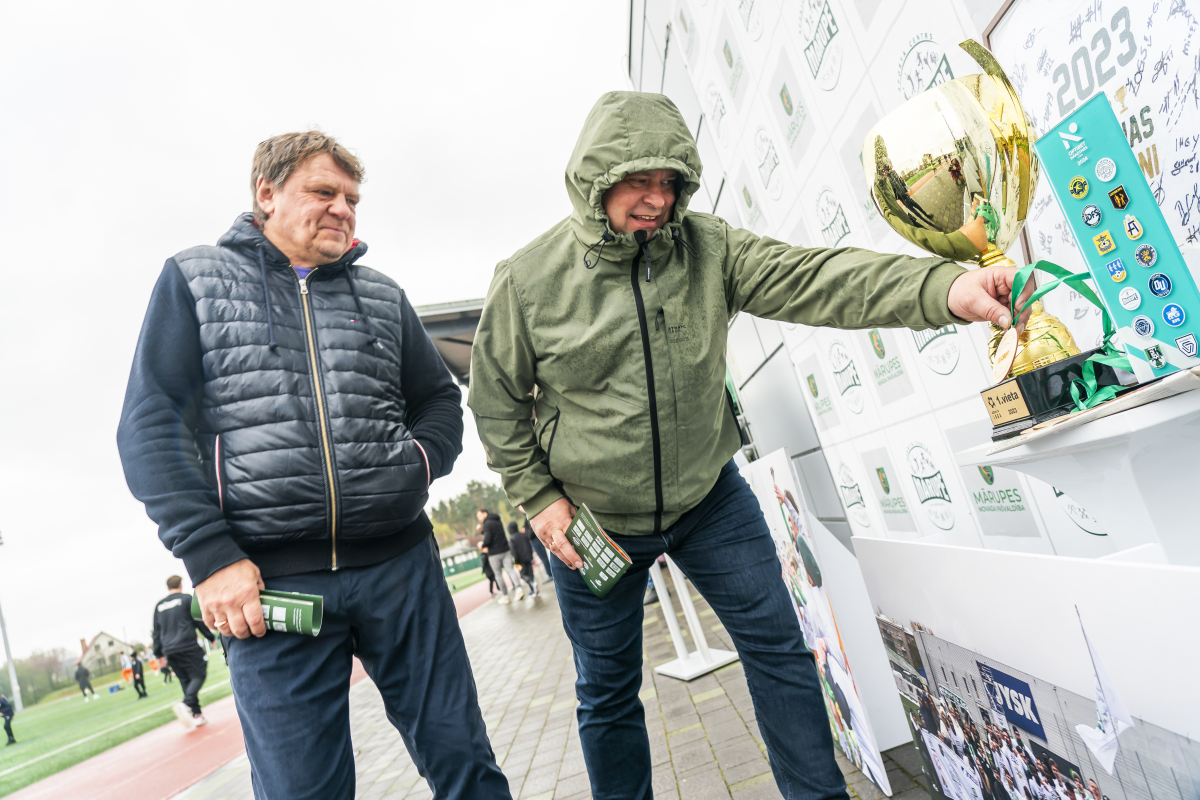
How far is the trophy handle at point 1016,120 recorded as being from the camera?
1037mm

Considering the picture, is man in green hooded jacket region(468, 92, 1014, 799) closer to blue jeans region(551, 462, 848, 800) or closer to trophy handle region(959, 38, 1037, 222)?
blue jeans region(551, 462, 848, 800)

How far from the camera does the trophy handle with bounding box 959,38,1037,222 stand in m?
1.04

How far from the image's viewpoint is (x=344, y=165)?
178 centimetres

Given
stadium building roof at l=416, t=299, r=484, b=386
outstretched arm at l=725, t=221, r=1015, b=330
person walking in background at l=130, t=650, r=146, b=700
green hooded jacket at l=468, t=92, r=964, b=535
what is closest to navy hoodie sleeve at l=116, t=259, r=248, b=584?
green hooded jacket at l=468, t=92, r=964, b=535

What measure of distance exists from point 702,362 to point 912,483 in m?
0.99

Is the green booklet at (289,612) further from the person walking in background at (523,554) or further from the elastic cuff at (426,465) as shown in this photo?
the person walking in background at (523,554)

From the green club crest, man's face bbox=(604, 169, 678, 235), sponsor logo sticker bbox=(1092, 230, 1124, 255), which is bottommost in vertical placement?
sponsor logo sticker bbox=(1092, 230, 1124, 255)

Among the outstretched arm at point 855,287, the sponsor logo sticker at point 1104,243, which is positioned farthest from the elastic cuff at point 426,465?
the sponsor logo sticker at point 1104,243

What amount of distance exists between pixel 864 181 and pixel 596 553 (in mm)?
1341

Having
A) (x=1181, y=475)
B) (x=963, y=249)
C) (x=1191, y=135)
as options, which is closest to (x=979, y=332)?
(x=963, y=249)

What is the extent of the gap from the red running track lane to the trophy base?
6910mm

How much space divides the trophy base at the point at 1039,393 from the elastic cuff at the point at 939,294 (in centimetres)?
16

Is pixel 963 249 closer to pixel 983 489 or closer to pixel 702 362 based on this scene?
pixel 702 362

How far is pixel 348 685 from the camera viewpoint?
4.97 ft
